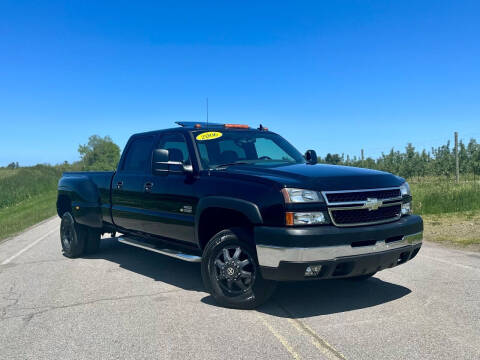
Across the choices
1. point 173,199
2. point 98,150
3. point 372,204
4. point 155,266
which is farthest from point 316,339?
point 98,150

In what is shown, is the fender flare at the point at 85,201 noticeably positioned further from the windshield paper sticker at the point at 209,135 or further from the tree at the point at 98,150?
the tree at the point at 98,150

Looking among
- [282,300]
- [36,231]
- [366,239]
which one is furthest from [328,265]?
[36,231]

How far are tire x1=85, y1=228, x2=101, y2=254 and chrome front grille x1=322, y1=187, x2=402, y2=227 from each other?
4.97 m

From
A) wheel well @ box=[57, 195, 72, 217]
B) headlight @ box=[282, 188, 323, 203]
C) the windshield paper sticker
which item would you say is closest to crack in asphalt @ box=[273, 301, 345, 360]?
headlight @ box=[282, 188, 323, 203]

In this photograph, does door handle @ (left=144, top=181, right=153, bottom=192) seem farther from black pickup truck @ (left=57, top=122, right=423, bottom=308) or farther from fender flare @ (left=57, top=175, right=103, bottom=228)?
fender flare @ (left=57, top=175, right=103, bottom=228)

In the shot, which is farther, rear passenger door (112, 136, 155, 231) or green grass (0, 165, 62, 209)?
green grass (0, 165, 62, 209)

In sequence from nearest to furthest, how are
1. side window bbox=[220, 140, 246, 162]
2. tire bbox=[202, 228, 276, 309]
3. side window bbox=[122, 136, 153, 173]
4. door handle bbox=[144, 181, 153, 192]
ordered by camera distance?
tire bbox=[202, 228, 276, 309]
side window bbox=[220, 140, 246, 162]
door handle bbox=[144, 181, 153, 192]
side window bbox=[122, 136, 153, 173]

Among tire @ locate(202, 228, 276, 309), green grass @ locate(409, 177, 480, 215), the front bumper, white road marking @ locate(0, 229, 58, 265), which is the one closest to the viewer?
the front bumper

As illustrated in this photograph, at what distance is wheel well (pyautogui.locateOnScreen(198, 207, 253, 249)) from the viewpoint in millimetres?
4688

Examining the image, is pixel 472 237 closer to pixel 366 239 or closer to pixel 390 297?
pixel 390 297

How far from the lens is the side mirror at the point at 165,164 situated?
5.18m

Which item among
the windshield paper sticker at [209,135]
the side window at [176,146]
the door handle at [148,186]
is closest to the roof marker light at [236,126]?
the windshield paper sticker at [209,135]

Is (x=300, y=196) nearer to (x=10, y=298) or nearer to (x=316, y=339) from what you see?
(x=316, y=339)

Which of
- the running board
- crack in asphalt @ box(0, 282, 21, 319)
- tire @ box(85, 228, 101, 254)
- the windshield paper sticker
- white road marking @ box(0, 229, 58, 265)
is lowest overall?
white road marking @ box(0, 229, 58, 265)
